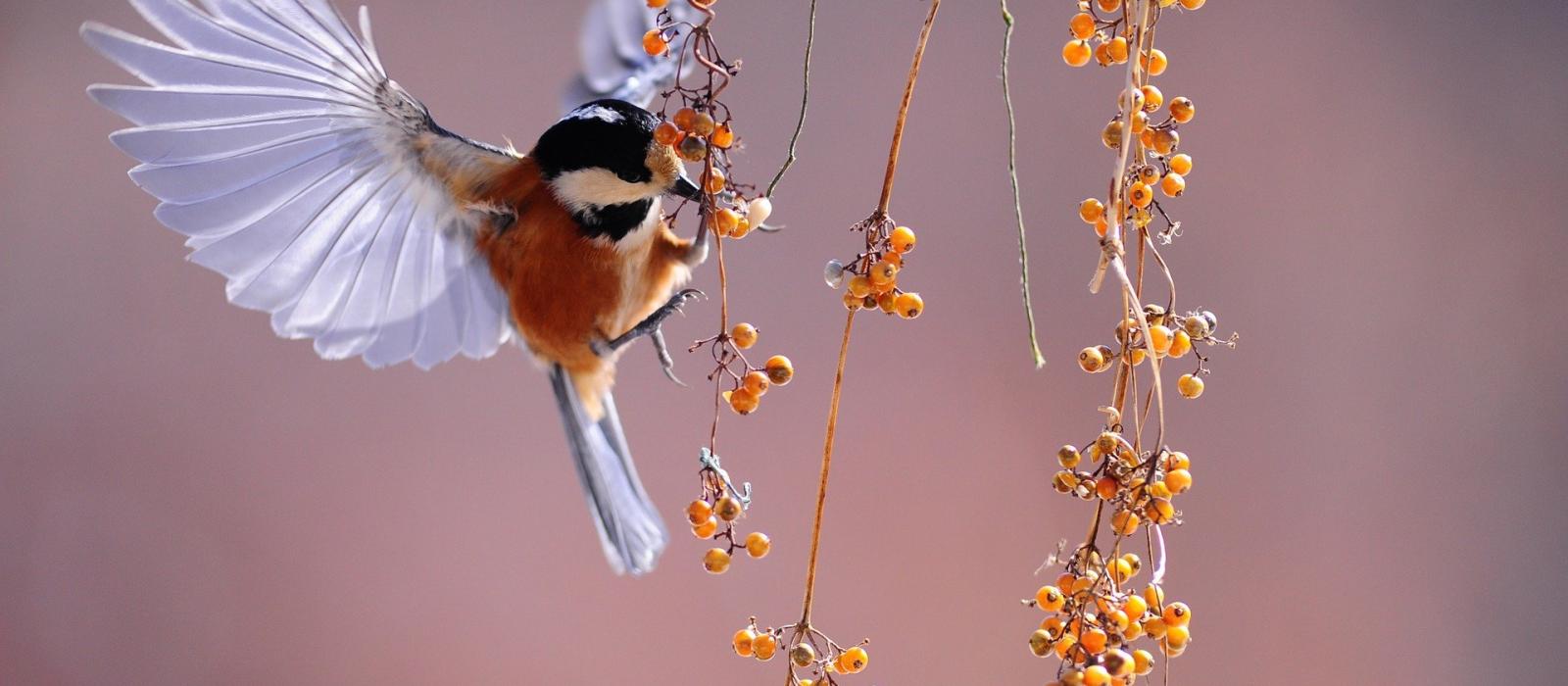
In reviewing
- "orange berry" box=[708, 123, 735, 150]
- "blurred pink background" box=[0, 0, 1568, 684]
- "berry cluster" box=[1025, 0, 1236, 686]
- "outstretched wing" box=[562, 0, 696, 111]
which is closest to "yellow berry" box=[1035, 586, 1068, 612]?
"berry cluster" box=[1025, 0, 1236, 686]

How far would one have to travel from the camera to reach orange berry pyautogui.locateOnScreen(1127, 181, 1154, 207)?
533 millimetres

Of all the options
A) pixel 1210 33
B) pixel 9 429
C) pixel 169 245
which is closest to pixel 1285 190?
pixel 1210 33

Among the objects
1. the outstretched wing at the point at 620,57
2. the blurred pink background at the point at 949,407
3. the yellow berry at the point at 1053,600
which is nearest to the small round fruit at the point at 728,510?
the yellow berry at the point at 1053,600

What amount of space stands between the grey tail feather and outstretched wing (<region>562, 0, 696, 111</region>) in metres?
0.30

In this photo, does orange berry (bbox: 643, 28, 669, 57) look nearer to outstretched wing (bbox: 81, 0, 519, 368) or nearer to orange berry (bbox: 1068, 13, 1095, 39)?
orange berry (bbox: 1068, 13, 1095, 39)

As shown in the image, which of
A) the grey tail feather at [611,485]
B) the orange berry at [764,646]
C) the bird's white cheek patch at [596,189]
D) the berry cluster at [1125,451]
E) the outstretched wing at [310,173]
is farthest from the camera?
the grey tail feather at [611,485]

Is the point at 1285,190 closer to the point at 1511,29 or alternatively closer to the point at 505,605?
the point at 1511,29

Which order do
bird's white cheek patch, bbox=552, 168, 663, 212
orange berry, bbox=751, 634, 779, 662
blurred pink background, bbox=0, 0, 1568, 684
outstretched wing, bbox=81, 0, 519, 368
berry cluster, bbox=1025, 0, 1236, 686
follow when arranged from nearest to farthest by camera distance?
1. berry cluster, bbox=1025, 0, 1236, 686
2. orange berry, bbox=751, 634, 779, 662
3. outstretched wing, bbox=81, 0, 519, 368
4. bird's white cheek patch, bbox=552, 168, 663, 212
5. blurred pink background, bbox=0, 0, 1568, 684

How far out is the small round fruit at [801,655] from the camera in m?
0.53

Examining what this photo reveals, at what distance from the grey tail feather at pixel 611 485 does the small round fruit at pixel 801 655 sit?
0.57 metres

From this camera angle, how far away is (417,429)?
1889 mm

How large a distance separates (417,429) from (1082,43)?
5.06 feet

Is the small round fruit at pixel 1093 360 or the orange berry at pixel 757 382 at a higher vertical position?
the small round fruit at pixel 1093 360

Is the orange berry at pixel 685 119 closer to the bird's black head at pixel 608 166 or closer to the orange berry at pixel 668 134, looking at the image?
the orange berry at pixel 668 134
